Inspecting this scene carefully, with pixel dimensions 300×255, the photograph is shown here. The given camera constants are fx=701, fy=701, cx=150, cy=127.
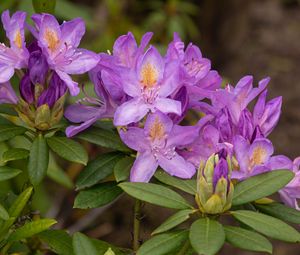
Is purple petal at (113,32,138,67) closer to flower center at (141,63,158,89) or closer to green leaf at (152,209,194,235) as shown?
flower center at (141,63,158,89)

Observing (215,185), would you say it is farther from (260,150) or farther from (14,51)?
(14,51)

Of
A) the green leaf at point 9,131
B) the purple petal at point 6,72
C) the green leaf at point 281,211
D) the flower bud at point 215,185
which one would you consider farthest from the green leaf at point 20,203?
the green leaf at point 281,211

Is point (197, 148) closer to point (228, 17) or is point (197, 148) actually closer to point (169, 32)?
point (169, 32)

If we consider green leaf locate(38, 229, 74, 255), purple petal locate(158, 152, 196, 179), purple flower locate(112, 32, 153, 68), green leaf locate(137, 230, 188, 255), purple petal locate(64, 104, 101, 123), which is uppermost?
purple flower locate(112, 32, 153, 68)

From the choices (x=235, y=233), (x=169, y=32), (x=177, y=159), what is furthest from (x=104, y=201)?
(x=169, y=32)

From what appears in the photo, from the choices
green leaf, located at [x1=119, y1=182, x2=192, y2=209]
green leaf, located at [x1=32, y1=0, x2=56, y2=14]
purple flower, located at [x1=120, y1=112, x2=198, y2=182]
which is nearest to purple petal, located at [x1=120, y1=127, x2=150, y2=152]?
purple flower, located at [x1=120, y1=112, x2=198, y2=182]

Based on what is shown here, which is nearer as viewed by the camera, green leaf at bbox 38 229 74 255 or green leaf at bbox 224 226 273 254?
green leaf at bbox 224 226 273 254

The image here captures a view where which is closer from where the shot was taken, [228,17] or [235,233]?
[235,233]
